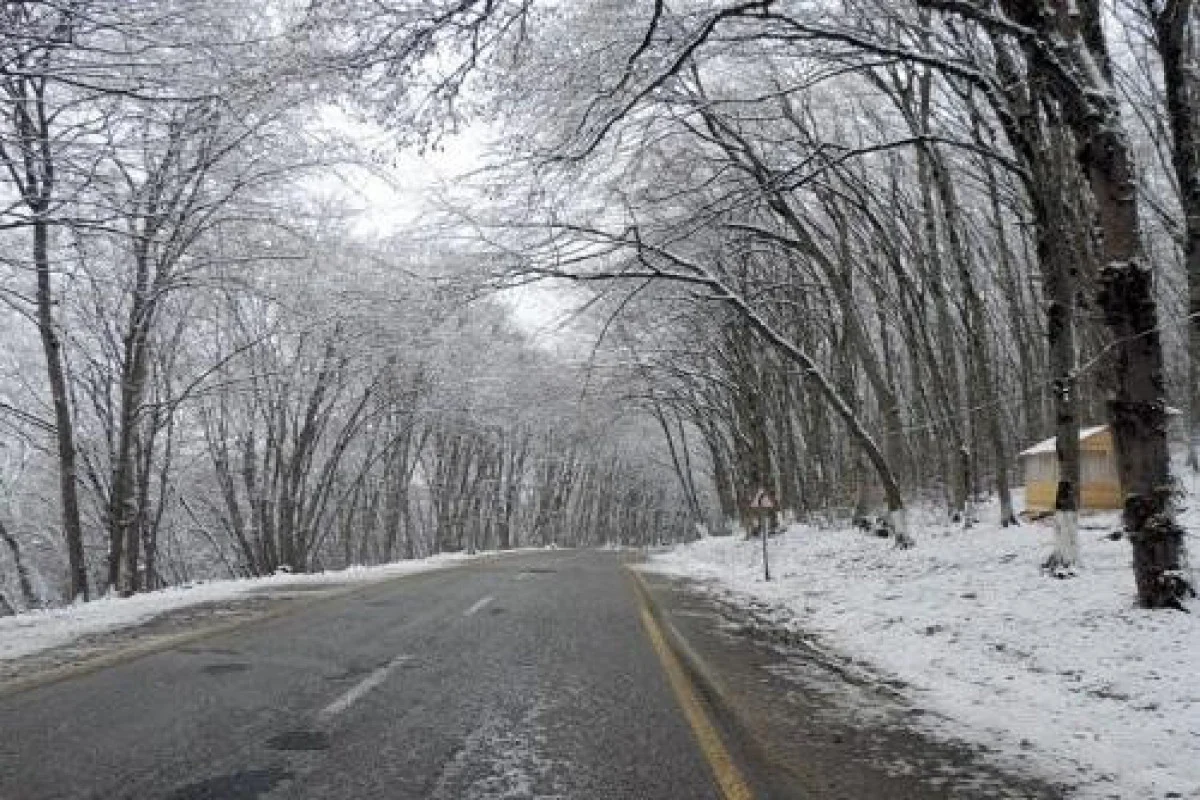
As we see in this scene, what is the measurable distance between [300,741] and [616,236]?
1222cm

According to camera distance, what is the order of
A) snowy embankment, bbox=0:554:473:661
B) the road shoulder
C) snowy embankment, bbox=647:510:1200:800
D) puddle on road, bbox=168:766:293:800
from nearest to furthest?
1. puddle on road, bbox=168:766:293:800
2. the road shoulder
3. snowy embankment, bbox=647:510:1200:800
4. snowy embankment, bbox=0:554:473:661

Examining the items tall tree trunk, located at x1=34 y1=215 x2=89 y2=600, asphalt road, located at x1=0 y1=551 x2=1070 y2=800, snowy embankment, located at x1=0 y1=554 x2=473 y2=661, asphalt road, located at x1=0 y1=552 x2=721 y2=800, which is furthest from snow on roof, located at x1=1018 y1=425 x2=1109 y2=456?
tall tree trunk, located at x1=34 y1=215 x2=89 y2=600

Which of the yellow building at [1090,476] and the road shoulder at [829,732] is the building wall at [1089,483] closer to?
the yellow building at [1090,476]

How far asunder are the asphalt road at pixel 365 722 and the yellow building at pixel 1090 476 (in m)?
13.6

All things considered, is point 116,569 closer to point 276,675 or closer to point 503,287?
point 503,287

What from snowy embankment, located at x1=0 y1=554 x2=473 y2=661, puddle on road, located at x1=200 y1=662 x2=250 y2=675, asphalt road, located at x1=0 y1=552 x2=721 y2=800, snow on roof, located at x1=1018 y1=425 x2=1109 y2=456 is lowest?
asphalt road, located at x1=0 y1=552 x2=721 y2=800

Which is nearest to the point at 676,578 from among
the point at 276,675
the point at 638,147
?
the point at 638,147

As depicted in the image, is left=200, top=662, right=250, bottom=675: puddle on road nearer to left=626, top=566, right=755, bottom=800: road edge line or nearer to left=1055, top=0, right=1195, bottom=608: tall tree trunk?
left=626, top=566, right=755, bottom=800: road edge line

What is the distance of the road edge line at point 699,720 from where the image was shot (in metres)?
4.56

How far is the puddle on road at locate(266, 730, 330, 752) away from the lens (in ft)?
16.7

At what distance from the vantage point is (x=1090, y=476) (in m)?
19.5

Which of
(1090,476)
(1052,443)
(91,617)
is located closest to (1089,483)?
(1090,476)

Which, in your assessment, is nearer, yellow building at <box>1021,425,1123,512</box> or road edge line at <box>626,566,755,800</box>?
road edge line at <box>626,566,755,800</box>

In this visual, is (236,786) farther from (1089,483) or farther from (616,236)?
(1089,483)
